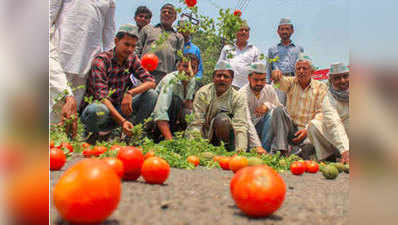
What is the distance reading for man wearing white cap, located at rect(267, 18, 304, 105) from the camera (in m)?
4.46

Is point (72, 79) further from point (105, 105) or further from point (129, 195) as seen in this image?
point (129, 195)

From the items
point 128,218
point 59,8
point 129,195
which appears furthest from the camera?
point 59,8

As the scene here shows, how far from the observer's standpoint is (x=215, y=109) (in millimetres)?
3852

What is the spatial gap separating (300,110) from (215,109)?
122cm

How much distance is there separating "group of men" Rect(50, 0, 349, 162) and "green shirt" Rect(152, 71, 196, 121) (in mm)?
13

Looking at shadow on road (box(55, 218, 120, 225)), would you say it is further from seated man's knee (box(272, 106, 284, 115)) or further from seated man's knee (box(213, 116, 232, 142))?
seated man's knee (box(272, 106, 284, 115))

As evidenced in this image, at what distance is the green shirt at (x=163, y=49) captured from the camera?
14.1ft

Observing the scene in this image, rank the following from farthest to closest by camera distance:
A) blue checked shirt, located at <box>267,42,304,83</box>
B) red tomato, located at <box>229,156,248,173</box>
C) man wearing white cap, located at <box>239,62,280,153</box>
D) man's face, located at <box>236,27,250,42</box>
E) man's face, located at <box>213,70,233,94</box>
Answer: man's face, located at <box>236,27,250,42</box>, blue checked shirt, located at <box>267,42,304,83</box>, man wearing white cap, located at <box>239,62,280,153</box>, man's face, located at <box>213,70,233,94</box>, red tomato, located at <box>229,156,248,173</box>

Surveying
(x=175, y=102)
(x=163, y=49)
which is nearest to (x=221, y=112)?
(x=175, y=102)

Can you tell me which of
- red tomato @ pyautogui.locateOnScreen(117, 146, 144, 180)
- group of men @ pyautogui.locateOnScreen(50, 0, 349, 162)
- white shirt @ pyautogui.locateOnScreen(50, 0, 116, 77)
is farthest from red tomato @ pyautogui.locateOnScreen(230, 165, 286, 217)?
white shirt @ pyautogui.locateOnScreen(50, 0, 116, 77)
